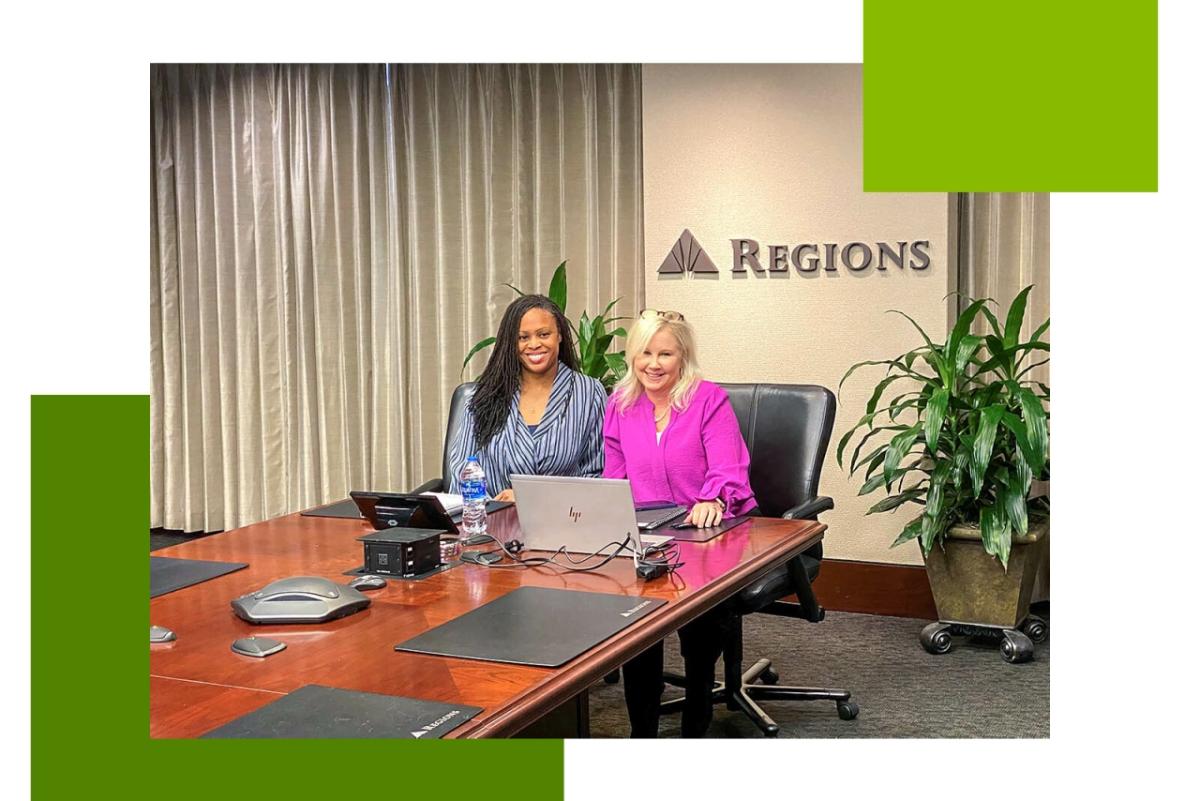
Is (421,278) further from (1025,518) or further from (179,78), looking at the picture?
(1025,518)

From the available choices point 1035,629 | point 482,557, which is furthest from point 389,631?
point 1035,629

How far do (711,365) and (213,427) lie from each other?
9.82 ft

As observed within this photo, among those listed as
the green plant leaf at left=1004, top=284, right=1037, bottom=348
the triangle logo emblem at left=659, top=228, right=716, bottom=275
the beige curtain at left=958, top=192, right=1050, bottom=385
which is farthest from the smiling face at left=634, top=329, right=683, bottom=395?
the beige curtain at left=958, top=192, right=1050, bottom=385

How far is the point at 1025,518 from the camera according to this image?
12.8 ft

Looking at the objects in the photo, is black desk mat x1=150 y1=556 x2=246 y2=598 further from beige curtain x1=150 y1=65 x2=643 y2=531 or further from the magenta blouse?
beige curtain x1=150 y1=65 x2=643 y2=531

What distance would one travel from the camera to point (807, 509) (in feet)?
10.5

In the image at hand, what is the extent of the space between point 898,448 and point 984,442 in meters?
0.30

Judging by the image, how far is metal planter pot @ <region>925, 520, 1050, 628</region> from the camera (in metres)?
4.06

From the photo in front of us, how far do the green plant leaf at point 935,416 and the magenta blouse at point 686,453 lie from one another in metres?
0.87

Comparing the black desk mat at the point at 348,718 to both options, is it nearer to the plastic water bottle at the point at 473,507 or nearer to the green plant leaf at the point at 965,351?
the plastic water bottle at the point at 473,507

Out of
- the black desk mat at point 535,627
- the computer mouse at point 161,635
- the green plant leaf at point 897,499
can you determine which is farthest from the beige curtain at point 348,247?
the computer mouse at point 161,635

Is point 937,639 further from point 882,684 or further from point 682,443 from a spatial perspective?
point 682,443

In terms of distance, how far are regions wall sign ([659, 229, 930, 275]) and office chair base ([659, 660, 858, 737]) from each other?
1716mm

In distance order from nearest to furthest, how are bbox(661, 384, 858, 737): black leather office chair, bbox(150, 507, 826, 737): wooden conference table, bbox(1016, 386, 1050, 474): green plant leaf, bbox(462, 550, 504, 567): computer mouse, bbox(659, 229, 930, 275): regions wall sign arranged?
bbox(150, 507, 826, 737): wooden conference table < bbox(462, 550, 504, 567): computer mouse < bbox(661, 384, 858, 737): black leather office chair < bbox(1016, 386, 1050, 474): green plant leaf < bbox(659, 229, 930, 275): regions wall sign
